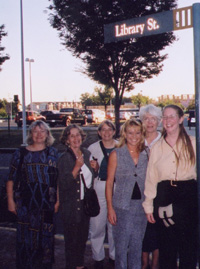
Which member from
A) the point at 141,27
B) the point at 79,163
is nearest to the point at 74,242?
the point at 79,163

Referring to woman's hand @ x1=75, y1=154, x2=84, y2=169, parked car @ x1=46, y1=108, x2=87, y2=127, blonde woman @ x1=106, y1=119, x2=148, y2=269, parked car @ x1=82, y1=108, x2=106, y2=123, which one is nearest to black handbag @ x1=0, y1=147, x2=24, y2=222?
woman's hand @ x1=75, y1=154, x2=84, y2=169

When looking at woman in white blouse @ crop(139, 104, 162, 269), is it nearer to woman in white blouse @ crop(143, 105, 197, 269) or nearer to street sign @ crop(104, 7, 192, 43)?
woman in white blouse @ crop(143, 105, 197, 269)

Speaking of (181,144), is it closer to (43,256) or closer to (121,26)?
(121,26)

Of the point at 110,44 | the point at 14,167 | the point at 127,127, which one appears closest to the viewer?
the point at 127,127

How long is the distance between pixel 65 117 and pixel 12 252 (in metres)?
30.3

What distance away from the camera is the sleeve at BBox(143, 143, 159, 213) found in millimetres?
2922

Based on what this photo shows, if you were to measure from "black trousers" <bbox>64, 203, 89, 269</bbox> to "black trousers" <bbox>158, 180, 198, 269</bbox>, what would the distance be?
0.96 metres

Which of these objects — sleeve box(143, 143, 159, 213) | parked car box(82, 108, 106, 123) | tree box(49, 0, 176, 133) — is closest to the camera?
sleeve box(143, 143, 159, 213)

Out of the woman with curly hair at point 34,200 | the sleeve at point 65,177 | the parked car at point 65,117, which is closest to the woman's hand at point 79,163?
the sleeve at point 65,177

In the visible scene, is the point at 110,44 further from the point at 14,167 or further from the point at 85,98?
the point at 85,98

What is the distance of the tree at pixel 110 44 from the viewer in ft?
57.1

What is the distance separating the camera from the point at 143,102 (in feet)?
287

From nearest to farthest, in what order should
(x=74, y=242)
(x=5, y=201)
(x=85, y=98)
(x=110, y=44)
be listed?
(x=74, y=242) → (x=5, y=201) → (x=110, y=44) → (x=85, y=98)

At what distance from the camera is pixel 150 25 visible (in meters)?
2.49
